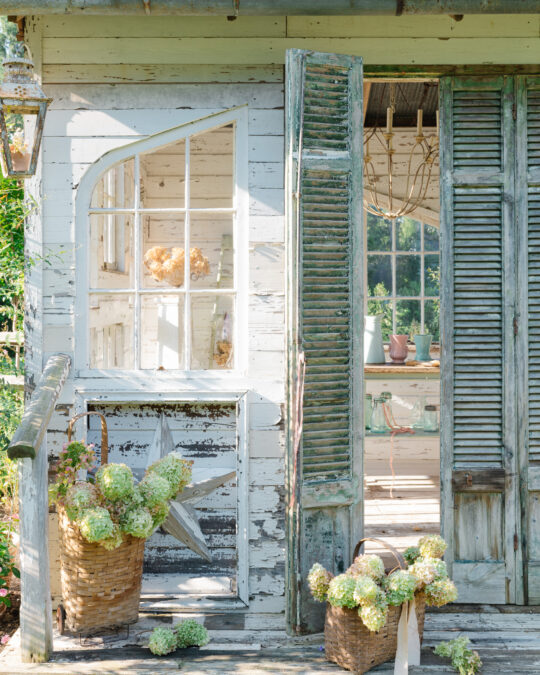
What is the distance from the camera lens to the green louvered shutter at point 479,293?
393cm

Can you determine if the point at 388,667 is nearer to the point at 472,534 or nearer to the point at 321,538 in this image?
the point at 321,538

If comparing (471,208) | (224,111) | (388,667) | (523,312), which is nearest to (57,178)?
(224,111)

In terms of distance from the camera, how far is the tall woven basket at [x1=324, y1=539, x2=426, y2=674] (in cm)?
320

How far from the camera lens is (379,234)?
8234mm

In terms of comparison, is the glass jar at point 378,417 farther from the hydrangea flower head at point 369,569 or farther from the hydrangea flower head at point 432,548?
the hydrangea flower head at point 369,569

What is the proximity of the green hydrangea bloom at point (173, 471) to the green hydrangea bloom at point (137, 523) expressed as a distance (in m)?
0.19

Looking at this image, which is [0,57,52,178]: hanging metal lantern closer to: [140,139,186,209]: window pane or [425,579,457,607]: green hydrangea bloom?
[425,579,457,607]: green hydrangea bloom

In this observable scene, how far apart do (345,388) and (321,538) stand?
2.37ft

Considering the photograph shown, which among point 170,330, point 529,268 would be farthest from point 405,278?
point 529,268

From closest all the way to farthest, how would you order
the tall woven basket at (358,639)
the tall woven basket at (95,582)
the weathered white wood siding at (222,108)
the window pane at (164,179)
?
the tall woven basket at (358,639) < the tall woven basket at (95,582) < the weathered white wood siding at (222,108) < the window pane at (164,179)

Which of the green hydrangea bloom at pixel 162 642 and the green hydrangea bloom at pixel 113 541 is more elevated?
the green hydrangea bloom at pixel 113 541

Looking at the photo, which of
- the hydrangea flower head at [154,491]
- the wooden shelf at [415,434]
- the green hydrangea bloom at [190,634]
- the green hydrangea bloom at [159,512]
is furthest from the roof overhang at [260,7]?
the wooden shelf at [415,434]

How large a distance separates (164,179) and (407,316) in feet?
9.75

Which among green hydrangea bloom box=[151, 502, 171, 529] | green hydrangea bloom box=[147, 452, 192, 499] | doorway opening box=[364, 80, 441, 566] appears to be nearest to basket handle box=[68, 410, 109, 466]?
green hydrangea bloom box=[147, 452, 192, 499]
